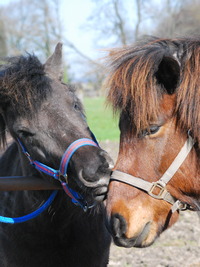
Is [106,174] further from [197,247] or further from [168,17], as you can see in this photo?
[168,17]

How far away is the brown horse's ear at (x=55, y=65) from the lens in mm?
3435

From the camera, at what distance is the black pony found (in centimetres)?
280

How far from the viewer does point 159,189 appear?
238cm

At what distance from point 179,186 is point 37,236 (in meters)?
1.46

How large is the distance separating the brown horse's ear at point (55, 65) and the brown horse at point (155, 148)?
3.75 ft

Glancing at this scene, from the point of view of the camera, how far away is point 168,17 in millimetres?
30828

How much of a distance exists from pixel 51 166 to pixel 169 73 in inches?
47.3

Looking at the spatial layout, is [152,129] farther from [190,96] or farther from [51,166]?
[51,166]

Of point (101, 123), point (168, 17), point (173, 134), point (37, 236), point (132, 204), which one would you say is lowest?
point (101, 123)

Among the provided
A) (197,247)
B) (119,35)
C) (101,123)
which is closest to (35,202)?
(197,247)

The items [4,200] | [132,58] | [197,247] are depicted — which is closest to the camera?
[132,58]

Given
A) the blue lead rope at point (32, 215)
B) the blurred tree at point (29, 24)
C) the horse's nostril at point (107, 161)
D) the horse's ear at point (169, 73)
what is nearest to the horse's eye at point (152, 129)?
the horse's ear at point (169, 73)

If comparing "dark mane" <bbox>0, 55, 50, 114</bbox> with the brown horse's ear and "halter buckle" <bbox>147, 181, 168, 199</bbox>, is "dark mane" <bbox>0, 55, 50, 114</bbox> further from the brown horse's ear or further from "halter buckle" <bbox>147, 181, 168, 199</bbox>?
"halter buckle" <bbox>147, 181, 168, 199</bbox>

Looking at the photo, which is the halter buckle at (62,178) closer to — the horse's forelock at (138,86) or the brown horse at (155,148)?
the brown horse at (155,148)
